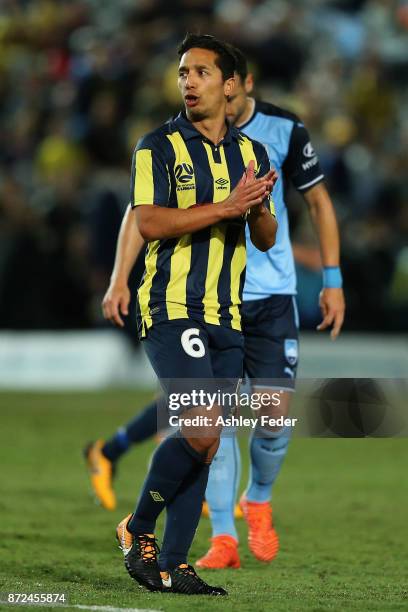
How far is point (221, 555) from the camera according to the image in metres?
5.87

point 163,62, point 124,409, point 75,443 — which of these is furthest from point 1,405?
point 163,62

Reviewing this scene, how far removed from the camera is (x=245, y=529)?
7184 millimetres

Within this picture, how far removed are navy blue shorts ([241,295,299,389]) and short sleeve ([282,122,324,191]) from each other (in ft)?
1.88

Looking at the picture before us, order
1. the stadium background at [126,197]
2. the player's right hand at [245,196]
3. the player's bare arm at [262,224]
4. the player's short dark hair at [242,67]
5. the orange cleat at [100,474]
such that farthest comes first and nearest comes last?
the stadium background at [126,197]
the orange cleat at [100,474]
the player's short dark hair at [242,67]
the player's bare arm at [262,224]
the player's right hand at [245,196]

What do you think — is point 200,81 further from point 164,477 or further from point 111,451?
point 111,451

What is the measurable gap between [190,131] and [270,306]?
1.45 metres

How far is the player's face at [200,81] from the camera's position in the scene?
16.1 feet

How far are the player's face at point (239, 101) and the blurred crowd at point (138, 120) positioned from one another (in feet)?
15.7

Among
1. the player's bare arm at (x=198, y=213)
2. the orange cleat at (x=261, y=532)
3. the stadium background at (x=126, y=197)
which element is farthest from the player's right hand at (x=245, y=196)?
the stadium background at (x=126, y=197)

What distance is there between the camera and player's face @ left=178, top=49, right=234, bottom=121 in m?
4.91

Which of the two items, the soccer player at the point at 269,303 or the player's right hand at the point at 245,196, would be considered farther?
the soccer player at the point at 269,303

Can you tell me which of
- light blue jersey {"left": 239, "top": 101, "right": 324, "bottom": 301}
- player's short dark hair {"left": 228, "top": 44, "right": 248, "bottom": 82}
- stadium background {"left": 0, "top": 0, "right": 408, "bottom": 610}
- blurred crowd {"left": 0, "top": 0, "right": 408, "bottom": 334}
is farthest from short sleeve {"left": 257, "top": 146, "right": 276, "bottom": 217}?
blurred crowd {"left": 0, "top": 0, "right": 408, "bottom": 334}

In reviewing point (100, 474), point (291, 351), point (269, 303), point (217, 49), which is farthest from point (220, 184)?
point (100, 474)

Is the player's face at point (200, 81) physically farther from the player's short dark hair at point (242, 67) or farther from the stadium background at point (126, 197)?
the stadium background at point (126, 197)
